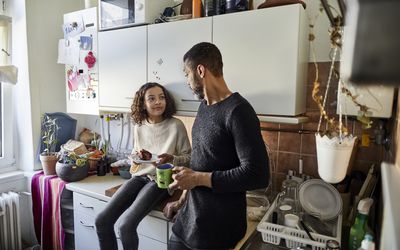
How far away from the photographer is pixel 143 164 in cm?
177

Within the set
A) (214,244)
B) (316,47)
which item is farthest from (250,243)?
(316,47)

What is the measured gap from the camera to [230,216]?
120 cm

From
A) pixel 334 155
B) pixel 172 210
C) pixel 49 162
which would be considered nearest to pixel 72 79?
pixel 49 162

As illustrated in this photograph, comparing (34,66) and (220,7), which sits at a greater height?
(220,7)

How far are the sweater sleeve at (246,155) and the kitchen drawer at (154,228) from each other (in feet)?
2.03

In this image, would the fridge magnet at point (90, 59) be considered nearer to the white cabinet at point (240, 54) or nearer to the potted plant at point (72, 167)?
the white cabinet at point (240, 54)

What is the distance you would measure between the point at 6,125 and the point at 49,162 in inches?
22.8

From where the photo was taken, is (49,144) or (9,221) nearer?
(9,221)

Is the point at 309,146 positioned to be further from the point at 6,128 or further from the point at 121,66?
the point at 6,128

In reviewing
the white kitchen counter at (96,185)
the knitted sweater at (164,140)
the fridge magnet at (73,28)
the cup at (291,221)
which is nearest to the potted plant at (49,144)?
the white kitchen counter at (96,185)

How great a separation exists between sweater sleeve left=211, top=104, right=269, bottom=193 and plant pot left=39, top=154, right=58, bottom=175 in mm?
1590

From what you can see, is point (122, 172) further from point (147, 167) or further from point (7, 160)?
point (7, 160)

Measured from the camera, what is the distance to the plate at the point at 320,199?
4.54 feet

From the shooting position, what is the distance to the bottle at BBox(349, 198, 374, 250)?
1178 millimetres
